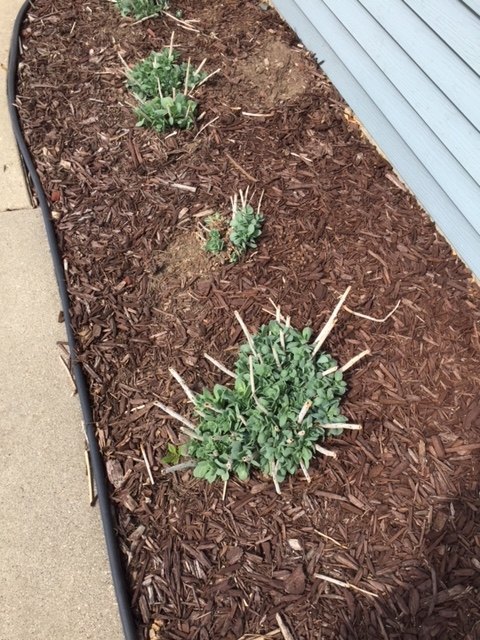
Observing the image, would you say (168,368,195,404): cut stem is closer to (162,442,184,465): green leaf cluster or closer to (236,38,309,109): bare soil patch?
(162,442,184,465): green leaf cluster

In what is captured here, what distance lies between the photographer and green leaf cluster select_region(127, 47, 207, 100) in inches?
142

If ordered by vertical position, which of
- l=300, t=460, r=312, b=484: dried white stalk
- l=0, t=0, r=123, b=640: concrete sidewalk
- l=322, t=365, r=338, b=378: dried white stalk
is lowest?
l=0, t=0, r=123, b=640: concrete sidewalk

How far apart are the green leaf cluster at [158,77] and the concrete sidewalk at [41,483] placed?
1161mm

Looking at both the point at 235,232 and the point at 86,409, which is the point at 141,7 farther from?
the point at 86,409

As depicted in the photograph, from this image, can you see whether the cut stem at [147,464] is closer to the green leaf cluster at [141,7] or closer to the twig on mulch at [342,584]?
the twig on mulch at [342,584]

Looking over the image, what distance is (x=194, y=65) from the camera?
392 cm

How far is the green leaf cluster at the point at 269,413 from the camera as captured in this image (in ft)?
7.45

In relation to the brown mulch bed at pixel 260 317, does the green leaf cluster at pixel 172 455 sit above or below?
below

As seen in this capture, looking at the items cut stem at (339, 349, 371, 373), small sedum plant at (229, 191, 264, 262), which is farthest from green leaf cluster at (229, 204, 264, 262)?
cut stem at (339, 349, 371, 373)

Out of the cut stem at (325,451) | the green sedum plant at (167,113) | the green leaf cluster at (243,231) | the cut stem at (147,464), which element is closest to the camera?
the cut stem at (325,451)

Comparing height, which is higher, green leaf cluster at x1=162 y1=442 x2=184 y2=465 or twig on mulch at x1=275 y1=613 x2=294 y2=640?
twig on mulch at x1=275 y1=613 x2=294 y2=640

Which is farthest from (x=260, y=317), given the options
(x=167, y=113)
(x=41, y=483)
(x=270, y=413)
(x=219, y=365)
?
(x=167, y=113)

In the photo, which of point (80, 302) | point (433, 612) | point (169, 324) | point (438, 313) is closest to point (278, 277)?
point (169, 324)

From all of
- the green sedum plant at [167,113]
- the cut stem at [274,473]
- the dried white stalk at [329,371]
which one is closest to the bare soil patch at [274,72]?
the green sedum plant at [167,113]
